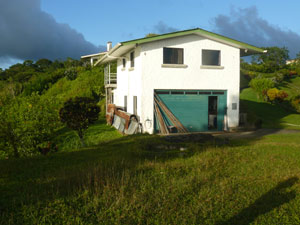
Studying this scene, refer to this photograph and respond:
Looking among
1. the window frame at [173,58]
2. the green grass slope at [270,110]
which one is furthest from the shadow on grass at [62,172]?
the green grass slope at [270,110]

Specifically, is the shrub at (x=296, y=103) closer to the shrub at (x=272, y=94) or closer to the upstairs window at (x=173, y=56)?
the shrub at (x=272, y=94)

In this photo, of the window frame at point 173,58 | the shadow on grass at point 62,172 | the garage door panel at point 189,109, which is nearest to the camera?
the shadow on grass at point 62,172

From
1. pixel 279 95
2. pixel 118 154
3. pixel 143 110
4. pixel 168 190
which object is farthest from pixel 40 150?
pixel 279 95

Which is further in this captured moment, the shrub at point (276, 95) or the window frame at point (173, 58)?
the shrub at point (276, 95)

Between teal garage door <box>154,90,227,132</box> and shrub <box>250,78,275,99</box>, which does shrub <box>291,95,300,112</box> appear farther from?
teal garage door <box>154,90,227,132</box>

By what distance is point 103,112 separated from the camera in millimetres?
30734

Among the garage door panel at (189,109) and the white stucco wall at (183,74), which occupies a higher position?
the white stucco wall at (183,74)

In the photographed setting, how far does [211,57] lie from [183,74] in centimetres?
242

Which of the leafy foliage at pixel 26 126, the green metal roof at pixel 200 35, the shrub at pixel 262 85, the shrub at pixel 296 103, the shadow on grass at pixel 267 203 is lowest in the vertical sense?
the shadow on grass at pixel 267 203

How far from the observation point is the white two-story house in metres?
17.4

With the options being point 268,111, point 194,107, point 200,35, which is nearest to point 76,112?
point 194,107

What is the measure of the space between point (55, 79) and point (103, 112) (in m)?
19.8

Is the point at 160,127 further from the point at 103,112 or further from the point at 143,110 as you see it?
the point at 103,112

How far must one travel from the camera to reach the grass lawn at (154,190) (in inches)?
214
